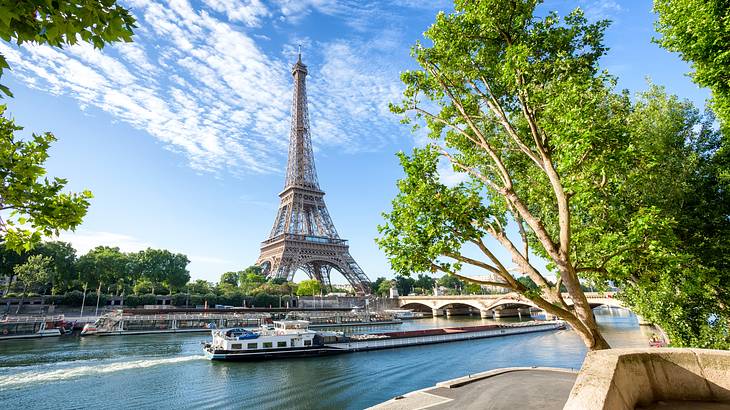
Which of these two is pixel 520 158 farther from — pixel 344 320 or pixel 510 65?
pixel 344 320

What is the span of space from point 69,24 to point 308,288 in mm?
79981

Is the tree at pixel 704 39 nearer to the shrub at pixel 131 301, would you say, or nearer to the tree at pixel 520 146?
the tree at pixel 520 146

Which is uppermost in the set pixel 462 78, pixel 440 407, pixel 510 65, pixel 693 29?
pixel 693 29

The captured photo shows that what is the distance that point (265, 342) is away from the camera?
31.4m

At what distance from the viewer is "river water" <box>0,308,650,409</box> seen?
1897cm

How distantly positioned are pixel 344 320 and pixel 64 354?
41634 mm

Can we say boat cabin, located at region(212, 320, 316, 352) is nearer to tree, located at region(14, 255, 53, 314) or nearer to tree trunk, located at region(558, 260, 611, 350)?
tree trunk, located at region(558, 260, 611, 350)

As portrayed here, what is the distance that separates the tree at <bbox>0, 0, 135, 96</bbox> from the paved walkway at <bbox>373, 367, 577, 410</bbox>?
460 inches

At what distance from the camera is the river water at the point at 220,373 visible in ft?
62.2

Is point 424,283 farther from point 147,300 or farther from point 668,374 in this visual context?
point 668,374

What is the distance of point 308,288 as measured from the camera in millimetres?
80312

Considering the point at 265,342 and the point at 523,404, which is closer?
the point at 523,404

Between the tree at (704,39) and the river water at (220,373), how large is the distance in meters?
17.9

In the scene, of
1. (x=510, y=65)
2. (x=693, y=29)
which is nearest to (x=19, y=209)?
(x=510, y=65)
